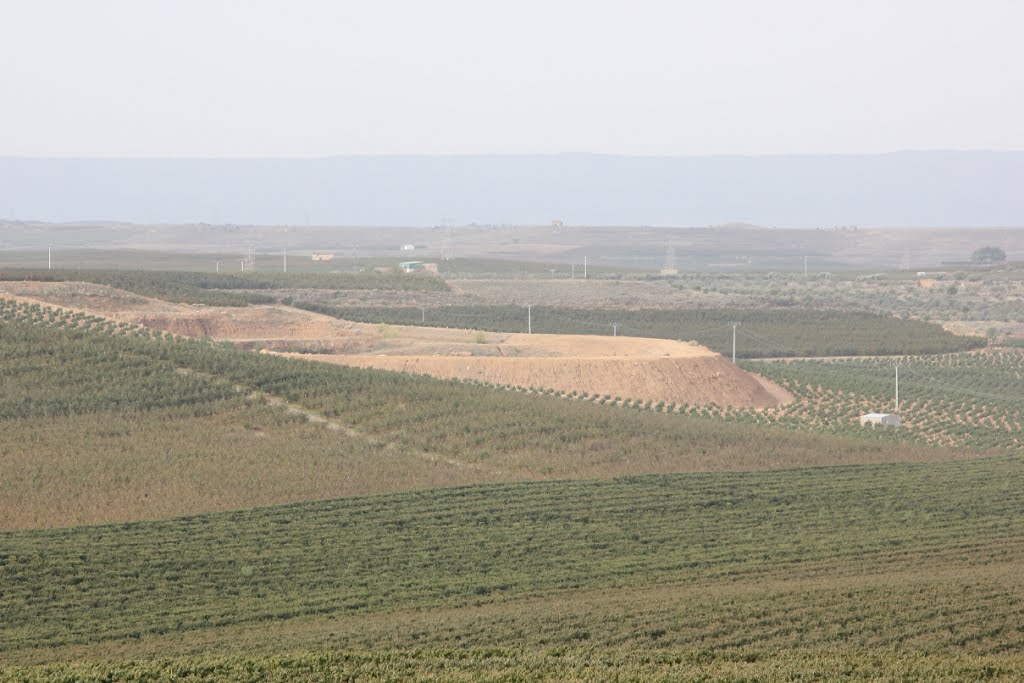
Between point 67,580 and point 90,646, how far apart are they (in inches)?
161

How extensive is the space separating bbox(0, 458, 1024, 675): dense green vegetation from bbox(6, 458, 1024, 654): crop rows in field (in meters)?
0.06

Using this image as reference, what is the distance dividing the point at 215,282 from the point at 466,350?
101 ft

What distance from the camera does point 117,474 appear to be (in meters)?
37.0

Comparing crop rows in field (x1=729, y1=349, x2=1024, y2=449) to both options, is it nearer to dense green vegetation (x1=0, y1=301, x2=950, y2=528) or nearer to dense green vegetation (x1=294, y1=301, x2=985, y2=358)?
dense green vegetation (x1=294, y1=301, x2=985, y2=358)

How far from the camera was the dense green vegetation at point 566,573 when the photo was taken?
22.4 metres

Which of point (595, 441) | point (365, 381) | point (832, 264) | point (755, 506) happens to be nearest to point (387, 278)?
point (365, 381)

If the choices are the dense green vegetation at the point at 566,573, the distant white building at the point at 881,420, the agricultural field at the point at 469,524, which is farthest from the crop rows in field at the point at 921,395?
the dense green vegetation at the point at 566,573

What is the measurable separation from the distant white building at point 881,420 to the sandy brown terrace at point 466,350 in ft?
18.4

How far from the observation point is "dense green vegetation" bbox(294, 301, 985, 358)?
260 ft

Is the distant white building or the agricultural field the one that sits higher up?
the agricultural field

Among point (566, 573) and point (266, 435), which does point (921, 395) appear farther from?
point (566, 573)

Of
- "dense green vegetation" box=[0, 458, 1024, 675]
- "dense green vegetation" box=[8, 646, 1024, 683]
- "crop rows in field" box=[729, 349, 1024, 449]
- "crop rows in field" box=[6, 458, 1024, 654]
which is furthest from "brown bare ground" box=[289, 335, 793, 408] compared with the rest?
"dense green vegetation" box=[8, 646, 1024, 683]

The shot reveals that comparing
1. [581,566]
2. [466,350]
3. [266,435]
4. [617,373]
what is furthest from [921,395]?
[581,566]

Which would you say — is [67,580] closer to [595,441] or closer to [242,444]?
[242,444]
